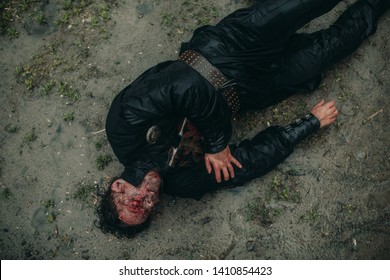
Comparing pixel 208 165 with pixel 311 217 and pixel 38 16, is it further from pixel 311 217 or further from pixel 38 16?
pixel 38 16

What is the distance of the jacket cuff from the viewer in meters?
4.74

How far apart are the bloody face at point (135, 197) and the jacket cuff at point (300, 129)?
160cm

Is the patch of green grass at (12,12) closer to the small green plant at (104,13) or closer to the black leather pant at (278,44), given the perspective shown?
the small green plant at (104,13)

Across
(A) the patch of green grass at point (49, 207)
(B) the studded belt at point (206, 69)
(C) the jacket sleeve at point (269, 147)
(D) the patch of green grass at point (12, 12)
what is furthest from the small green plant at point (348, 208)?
(D) the patch of green grass at point (12, 12)

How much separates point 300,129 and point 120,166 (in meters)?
2.25

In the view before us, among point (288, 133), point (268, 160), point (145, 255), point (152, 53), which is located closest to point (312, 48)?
point (288, 133)

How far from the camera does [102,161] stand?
→ 5.21 m

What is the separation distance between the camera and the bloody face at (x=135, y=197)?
412 cm

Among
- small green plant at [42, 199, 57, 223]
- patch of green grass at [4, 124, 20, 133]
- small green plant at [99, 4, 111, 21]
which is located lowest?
small green plant at [42, 199, 57, 223]

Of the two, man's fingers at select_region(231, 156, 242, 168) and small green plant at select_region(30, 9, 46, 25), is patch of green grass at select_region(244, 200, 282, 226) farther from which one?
small green plant at select_region(30, 9, 46, 25)

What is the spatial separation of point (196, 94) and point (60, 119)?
7.45 feet

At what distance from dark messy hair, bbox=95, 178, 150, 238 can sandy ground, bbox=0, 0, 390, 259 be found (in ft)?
0.59

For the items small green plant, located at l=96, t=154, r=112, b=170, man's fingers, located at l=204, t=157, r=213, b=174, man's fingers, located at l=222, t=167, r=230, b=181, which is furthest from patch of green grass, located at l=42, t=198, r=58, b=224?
man's fingers, located at l=222, t=167, r=230, b=181

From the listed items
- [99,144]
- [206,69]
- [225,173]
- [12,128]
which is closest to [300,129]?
[225,173]
